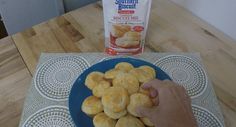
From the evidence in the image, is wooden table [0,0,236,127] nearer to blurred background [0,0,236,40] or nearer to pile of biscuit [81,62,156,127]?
blurred background [0,0,236,40]

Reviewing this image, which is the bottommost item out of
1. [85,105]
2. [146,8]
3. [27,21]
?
[27,21]

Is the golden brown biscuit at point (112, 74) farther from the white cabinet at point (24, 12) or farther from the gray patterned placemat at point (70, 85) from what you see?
the white cabinet at point (24, 12)

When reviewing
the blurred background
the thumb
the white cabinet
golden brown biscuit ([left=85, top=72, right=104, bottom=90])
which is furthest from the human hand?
the white cabinet

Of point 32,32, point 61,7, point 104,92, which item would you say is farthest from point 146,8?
point 61,7

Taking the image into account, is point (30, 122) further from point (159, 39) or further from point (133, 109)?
point (159, 39)

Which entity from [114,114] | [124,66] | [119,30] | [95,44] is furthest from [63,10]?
[114,114]

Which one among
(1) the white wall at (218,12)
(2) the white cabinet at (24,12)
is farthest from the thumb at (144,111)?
(2) the white cabinet at (24,12)
